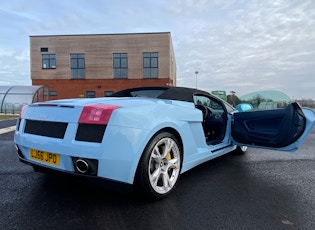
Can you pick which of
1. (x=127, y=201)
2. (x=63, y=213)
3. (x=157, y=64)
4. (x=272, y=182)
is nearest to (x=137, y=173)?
(x=127, y=201)

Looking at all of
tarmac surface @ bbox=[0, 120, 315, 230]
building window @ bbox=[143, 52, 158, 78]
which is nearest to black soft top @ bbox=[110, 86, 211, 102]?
tarmac surface @ bbox=[0, 120, 315, 230]

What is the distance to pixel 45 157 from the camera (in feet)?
9.14

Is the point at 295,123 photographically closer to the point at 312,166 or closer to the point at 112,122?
the point at 312,166

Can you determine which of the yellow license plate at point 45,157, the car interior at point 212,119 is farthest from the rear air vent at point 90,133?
the car interior at point 212,119

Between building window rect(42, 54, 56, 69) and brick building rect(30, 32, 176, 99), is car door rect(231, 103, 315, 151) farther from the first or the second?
building window rect(42, 54, 56, 69)

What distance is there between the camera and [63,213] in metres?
2.63

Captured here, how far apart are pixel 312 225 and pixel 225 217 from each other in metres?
0.77

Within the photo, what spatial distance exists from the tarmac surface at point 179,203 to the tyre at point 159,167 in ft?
0.48

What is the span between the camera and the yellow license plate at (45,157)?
8.77 ft

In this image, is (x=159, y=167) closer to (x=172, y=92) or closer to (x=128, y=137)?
(x=128, y=137)

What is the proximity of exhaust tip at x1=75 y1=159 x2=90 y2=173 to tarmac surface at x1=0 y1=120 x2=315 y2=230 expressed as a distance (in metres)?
0.16

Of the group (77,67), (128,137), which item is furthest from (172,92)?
(77,67)

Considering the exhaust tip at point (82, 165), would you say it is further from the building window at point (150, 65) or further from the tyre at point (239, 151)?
the building window at point (150, 65)

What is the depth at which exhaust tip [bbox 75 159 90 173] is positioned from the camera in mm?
2504
